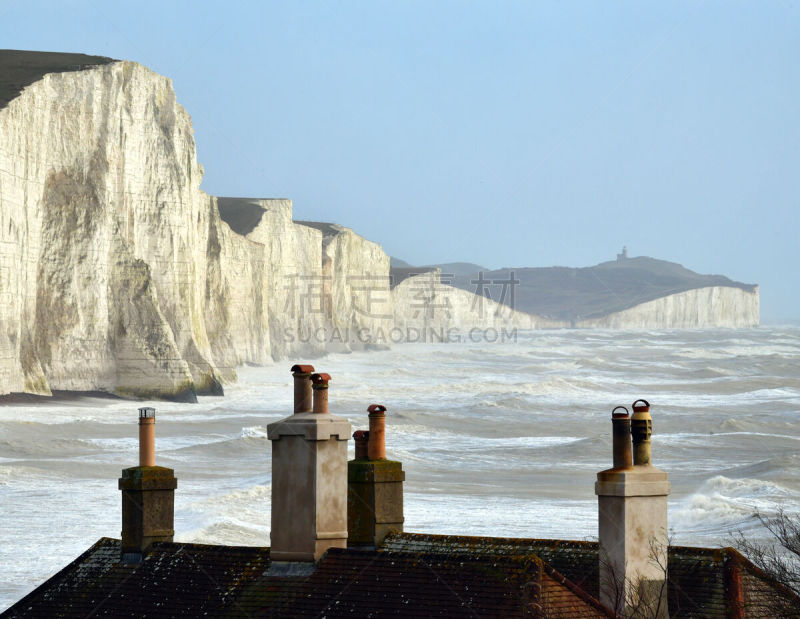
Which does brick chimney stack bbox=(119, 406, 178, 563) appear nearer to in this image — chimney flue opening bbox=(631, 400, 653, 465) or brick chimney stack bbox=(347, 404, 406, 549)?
brick chimney stack bbox=(347, 404, 406, 549)

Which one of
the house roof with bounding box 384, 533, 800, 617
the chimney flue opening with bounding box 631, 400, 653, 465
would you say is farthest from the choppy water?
the chimney flue opening with bounding box 631, 400, 653, 465

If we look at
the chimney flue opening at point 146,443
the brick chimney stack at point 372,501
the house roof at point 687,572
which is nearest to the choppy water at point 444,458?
the chimney flue opening at point 146,443

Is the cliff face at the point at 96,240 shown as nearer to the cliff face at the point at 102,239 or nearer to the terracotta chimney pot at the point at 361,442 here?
the cliff face at the point at 102,239

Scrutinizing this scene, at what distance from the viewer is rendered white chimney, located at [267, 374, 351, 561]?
9266mm

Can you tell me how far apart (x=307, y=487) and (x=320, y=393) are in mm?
694

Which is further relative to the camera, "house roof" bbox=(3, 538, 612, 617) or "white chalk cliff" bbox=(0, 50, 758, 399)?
"white chalk cliff" bbox=(0, 50, 758, 399)

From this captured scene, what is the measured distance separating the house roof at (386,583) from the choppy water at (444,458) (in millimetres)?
7835

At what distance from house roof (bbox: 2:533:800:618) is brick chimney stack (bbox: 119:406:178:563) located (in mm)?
117

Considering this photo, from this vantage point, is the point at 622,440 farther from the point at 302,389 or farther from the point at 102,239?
the point at 102,239

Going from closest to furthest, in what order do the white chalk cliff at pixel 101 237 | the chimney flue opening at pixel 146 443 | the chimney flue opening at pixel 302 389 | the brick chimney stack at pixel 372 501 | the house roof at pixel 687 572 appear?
1. the house roof at pixel 687 572
2. the chimney flue opening at pixel 302 389
3. the brick chimney stack at pixel 372 501
4. the chimney flue opening at pixel 146 443
5. the white chalk cliff at pixel 101 237

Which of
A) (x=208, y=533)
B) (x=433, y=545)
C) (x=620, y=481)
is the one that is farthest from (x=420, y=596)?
(x=208, y=533)

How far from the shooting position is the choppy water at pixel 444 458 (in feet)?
75.0

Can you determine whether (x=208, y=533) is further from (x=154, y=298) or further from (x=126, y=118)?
(x=126, y=118)

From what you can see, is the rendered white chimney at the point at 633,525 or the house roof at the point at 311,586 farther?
the house roof at the point at 311,586
